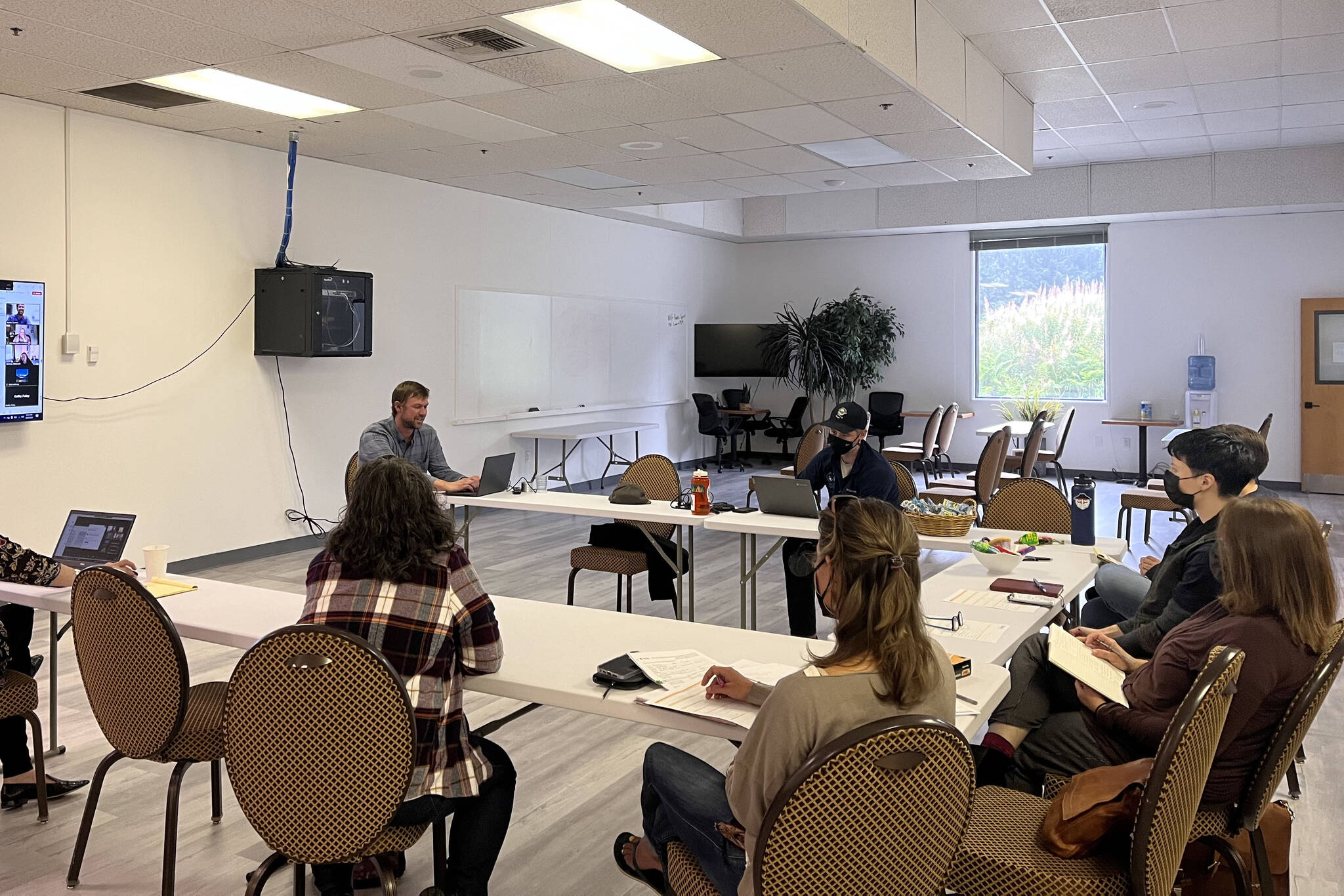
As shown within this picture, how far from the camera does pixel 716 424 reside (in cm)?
1273

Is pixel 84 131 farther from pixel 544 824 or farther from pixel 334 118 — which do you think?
pixel 544 824

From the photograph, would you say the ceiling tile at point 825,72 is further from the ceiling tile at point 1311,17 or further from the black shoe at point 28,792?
the black shoe at point 28,792

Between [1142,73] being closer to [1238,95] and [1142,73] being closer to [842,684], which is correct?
[1238,95]

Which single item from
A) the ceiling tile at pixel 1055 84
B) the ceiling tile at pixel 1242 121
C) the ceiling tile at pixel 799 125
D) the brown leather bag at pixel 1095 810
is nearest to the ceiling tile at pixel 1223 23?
the ceiling tile at pixel 1055 84

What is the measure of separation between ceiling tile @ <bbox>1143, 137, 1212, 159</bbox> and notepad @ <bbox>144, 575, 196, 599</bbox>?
359 inches

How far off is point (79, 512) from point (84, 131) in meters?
3.66

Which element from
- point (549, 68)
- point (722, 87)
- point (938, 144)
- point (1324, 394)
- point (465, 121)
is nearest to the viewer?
point (549, 68)

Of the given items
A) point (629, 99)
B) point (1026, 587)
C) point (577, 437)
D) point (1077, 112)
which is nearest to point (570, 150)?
point (629, 99)

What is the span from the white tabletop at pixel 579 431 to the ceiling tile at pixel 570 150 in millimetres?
2793

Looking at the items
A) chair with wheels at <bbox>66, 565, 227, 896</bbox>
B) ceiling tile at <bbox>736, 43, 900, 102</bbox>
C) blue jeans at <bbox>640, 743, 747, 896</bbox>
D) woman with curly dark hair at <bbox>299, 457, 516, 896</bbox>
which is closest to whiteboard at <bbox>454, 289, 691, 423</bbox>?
ceiling tile at <bbox>736, 43, 900, 102</bbox>

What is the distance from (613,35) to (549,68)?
0.47 m

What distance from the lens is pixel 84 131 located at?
620 centimetres

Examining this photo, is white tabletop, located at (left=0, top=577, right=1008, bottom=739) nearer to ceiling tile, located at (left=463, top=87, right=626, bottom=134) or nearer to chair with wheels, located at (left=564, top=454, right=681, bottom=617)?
chair with wheels, located at (left=564, top=454, right=681, bottom=617)

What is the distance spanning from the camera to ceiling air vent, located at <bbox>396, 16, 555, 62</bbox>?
464 cm
